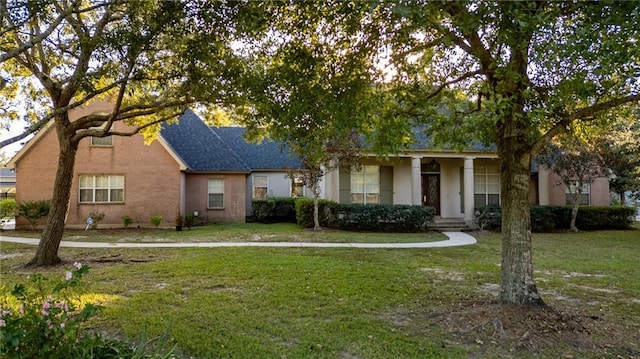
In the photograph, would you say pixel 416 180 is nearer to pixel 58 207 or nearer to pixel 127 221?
pixel 127 221

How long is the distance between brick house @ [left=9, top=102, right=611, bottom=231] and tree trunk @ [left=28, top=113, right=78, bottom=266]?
29.8 ft

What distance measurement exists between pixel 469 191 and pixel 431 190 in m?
2.08

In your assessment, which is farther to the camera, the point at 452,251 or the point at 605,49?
the point at 452,251

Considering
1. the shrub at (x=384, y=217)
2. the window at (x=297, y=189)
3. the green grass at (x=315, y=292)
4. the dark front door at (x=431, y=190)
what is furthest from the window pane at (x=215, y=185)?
the dark front door at (x=431, y=190)

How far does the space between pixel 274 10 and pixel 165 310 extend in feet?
15.3

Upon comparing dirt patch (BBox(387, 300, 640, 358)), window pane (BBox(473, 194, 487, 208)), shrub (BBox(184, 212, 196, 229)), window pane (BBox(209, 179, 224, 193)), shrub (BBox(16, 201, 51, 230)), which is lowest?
dirt patch (BBox(387, 300, 640, 358))

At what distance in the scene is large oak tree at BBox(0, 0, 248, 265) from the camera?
21.0 feet

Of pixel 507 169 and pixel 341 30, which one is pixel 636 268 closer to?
pixel 507 169

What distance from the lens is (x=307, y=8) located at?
19.5 feet

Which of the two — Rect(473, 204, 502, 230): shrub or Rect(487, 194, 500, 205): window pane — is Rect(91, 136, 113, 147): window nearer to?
Rect(473, 204, 502, 230): shrub

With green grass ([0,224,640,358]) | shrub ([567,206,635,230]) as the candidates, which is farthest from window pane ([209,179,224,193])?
shrub ([567,206,635,230])

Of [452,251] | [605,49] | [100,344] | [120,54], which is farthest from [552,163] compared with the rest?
[100,344]

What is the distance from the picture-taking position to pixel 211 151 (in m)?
22.2

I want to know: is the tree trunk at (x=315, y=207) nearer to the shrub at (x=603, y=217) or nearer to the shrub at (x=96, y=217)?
the shrub at (x=96, y=217)
